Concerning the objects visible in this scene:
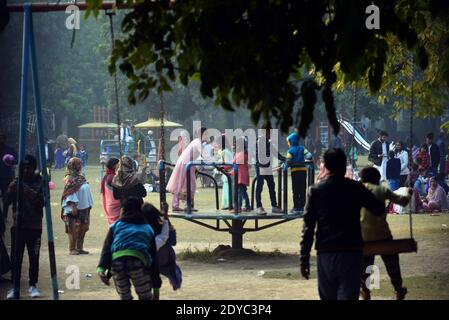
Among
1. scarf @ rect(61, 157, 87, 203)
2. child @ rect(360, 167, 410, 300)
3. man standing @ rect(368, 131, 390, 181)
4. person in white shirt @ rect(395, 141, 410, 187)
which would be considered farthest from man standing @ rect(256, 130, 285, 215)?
man standing @ rect(368, 131, 390, 181)

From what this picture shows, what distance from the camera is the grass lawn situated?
42.7 feet

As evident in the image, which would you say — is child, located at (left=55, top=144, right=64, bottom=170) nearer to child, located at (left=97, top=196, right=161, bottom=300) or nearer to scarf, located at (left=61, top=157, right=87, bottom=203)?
scarf, located at (left=61, top=157, right=87, bottom=203)

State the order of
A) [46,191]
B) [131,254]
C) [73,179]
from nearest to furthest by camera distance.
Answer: [131,254] < [46,191] < [73,179]

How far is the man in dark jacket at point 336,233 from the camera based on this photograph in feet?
29.2

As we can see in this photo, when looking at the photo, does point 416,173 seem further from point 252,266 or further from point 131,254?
point 131,254

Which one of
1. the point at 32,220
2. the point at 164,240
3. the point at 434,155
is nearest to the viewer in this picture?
the point at 164,240

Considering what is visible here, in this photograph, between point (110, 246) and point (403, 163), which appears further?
point (403, 163)

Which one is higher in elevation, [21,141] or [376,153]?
[21,141]

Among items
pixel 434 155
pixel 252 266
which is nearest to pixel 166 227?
pixel 252 266

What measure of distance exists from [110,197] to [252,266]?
2329 millimetres

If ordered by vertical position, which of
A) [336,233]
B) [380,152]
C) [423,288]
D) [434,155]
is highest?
[380,152]

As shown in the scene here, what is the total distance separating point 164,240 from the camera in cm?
1109
